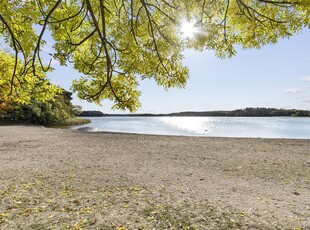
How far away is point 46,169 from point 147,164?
3687 millimetres

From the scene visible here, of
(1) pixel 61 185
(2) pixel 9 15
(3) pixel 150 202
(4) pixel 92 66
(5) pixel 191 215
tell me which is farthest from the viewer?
(1) pixel 61 185

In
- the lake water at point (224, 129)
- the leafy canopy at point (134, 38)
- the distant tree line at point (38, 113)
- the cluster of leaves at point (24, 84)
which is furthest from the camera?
the distant tree line at point (38, 113)

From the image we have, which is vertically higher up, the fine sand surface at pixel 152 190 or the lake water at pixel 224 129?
the fine sand surface at pixel 152 190

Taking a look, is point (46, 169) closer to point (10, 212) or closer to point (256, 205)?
point (10, 212)

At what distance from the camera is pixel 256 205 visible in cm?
564

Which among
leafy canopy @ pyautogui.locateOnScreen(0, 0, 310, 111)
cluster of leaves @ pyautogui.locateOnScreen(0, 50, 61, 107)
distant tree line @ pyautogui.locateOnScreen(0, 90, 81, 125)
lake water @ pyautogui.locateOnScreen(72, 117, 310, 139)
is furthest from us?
distant tree line @ pyautogui.locateOnScreen(0, 90, 81, 125)

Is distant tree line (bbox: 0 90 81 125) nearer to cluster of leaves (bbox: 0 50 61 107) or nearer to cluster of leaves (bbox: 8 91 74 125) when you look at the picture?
cluster of leaves (bbox: 8 91 74 125)

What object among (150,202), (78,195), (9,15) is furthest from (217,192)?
(9,15)

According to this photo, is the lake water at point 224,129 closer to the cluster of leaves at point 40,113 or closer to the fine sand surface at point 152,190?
the cluster of leaves at point 40,113

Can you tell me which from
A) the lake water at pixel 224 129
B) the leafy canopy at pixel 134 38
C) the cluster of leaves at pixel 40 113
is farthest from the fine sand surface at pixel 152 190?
the cluster of leaves at pixel 40 113

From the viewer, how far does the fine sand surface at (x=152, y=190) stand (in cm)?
486

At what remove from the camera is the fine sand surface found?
486 centimetres

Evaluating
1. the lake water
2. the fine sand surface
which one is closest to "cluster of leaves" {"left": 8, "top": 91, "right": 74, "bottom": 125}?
the lake water

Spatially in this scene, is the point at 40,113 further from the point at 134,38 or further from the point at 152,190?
the point at 134,38
